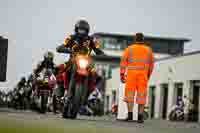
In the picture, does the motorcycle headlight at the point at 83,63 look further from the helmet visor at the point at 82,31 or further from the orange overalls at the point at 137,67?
the orange overalls at the point at 137,67

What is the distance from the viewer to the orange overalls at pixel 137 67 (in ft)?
47.6

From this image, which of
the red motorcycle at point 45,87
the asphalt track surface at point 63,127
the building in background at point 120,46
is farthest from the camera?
the building in background at point 120,46

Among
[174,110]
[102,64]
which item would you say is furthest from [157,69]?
[102,64]

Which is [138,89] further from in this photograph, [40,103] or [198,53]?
[198,53]

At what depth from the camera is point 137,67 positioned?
1458 cm

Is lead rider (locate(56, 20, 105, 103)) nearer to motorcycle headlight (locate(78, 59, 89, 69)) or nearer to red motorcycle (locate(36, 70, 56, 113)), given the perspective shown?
motorcycle headlight (locate(78, 59, 89, 69))

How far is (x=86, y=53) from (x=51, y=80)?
6.91 metres

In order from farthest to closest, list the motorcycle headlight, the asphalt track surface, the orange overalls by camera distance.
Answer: the orange overalls, the motorcycle headlight, the asphalt track surface

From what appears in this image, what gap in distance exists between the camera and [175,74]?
43.9 meters

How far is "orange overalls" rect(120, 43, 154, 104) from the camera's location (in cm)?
1452

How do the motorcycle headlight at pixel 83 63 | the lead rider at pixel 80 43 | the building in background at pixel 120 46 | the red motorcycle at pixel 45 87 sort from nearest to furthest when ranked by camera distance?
the motorcycle headlight at pixel 83 63
the lead rider at pixel 80 43
the red motorcycle at pixel 45 87
the building in background at pixel 120 46

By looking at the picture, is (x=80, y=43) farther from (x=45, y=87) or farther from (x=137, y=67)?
(x=45, y=87)

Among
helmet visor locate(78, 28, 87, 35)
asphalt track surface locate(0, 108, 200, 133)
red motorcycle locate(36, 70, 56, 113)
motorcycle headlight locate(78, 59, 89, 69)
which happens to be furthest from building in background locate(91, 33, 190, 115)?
asphalt track surface locate(0, 108, 200, 133)

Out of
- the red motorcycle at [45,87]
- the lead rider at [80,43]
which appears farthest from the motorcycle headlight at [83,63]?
the red motorcycle at [45,87]
